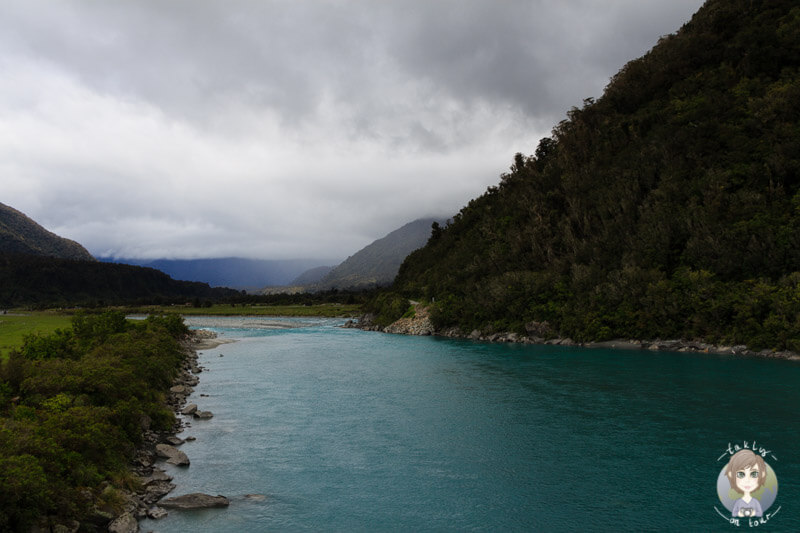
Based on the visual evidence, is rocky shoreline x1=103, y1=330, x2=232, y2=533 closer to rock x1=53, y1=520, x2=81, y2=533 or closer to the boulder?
the boulder

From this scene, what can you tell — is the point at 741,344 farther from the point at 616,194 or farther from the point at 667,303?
the point at 616,194

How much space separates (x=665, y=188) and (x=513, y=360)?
150ft

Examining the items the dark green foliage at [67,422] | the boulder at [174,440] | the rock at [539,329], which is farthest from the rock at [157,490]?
the rock at [539,329]

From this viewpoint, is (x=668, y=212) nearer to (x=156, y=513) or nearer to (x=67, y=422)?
(x=156, y=513)

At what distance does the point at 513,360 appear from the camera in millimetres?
61094

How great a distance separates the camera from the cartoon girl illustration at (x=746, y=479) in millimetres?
15961

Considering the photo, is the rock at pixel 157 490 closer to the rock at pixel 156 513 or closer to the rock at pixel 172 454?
the rock at pixel 156 513

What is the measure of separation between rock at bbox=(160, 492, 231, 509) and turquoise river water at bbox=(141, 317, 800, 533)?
425 millimetres

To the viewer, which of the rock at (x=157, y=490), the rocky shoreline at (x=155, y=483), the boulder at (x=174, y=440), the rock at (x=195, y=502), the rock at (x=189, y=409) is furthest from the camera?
the rock at (x=189, y=409)

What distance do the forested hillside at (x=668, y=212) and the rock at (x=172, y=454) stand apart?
62.7 m

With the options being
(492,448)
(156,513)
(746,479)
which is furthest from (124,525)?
(746,479)

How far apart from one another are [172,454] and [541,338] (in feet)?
231

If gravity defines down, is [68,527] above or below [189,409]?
above

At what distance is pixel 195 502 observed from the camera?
1891 cm
